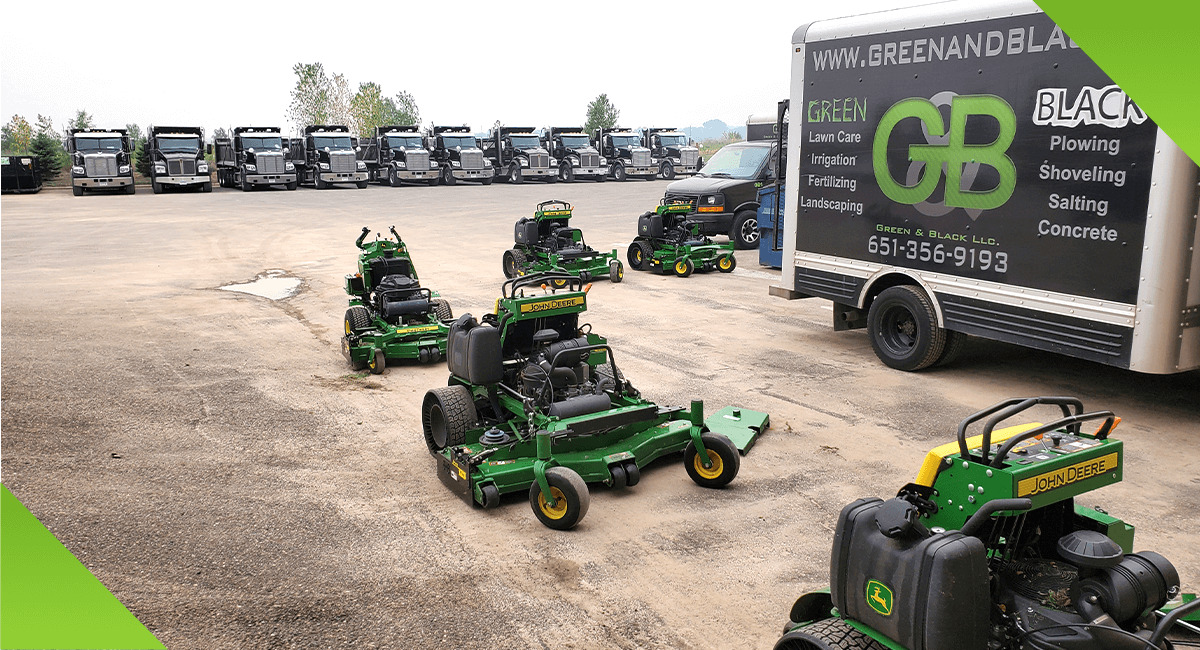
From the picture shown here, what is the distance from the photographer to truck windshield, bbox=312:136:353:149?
39562 mm

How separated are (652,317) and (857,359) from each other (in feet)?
11.0

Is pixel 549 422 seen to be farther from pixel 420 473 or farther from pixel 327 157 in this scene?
pixel 327 157

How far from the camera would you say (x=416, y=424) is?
321 inches

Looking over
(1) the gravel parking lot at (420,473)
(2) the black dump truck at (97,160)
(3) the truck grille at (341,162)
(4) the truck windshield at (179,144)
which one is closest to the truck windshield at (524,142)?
(3) the truck grille at (341,162)

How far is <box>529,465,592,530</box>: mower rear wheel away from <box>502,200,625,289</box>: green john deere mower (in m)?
9.63

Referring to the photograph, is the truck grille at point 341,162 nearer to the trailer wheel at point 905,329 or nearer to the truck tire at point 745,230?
the truck tire at point 745,230

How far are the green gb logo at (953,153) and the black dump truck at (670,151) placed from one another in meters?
36.4

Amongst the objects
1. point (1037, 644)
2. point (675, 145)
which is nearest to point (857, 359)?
point (1037, 644)

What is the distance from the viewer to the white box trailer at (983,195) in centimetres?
745

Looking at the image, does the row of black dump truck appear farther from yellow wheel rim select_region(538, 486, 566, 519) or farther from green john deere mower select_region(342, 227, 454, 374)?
yellow wheel rim select_region(538, 486, 566, 519)

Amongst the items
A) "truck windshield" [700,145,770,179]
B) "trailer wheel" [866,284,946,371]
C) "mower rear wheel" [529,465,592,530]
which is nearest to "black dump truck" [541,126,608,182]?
"truck windshield" [700,145,770,179]

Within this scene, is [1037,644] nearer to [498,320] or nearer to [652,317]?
[498,320]

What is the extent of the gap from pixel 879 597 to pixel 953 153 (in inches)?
260

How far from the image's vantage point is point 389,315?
1061 cm
